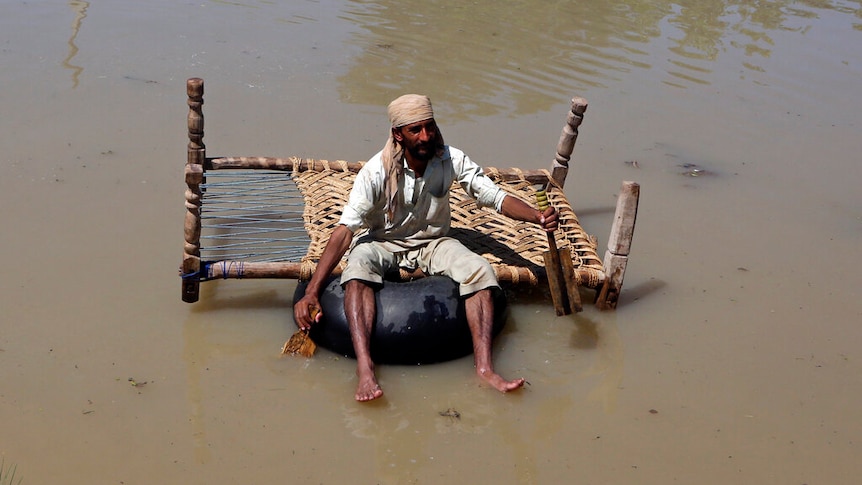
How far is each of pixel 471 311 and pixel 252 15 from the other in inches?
235

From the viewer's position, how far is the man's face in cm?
383

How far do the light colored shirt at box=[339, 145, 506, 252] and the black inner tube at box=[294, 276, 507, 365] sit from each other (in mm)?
269

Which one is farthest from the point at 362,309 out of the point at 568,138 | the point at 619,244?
the point at 568,138

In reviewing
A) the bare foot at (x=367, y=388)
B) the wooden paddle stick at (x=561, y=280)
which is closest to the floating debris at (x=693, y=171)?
the wooden paddle stick at (x=561, y=280)

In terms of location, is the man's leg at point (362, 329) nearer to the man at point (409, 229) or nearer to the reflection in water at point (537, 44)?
the man at point (409, 229)

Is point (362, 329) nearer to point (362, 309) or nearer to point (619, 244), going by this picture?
point (362, 309)

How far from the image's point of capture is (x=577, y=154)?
21.8 feet

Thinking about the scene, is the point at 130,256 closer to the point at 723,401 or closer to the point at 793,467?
the point at 723,401

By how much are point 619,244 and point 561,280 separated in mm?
400

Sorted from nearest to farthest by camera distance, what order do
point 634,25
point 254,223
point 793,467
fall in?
point 793,467
point 254,223
point 634,25

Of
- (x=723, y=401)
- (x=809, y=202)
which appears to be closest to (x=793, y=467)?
(x=723, y=401)

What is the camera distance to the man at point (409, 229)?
3.87 m

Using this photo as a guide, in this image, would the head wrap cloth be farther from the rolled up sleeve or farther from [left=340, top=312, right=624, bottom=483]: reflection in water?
[left=340, top=312, right=624, bottom=483]: reflection in water

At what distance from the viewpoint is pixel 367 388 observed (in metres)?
3.79
